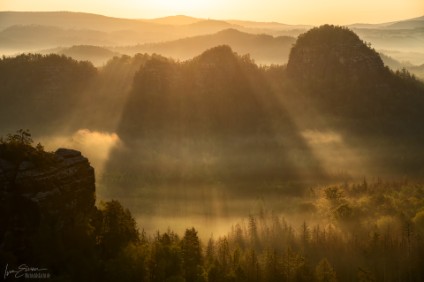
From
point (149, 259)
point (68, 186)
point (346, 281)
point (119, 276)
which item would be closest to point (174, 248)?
point (149, 259)

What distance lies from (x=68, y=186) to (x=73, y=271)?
16426 mm

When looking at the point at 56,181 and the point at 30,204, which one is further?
the point at 56,181
